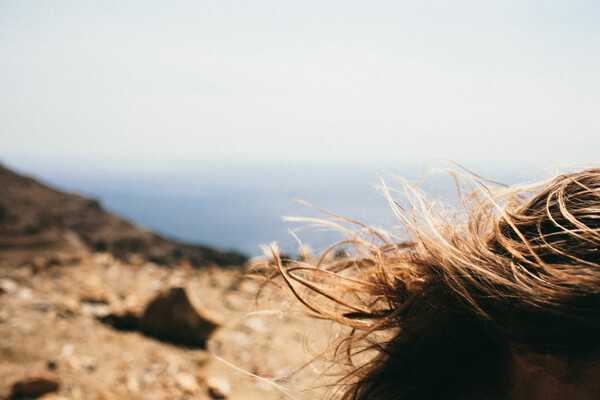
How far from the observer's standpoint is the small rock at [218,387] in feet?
9.13

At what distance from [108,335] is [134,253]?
3590 millimetres

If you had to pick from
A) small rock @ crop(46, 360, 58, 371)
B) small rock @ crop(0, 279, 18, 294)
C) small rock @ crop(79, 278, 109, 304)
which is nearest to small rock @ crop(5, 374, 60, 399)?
small rock @ crop(46, 360, 58, 371)

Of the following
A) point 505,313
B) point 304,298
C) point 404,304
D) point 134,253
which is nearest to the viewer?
point 505,313

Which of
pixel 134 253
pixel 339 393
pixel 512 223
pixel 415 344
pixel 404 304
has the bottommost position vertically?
pixel 134 253

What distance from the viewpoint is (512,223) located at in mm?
1038

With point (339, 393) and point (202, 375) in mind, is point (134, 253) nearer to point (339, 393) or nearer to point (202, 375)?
point (202, 375)

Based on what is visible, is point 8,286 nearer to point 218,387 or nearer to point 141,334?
point 141,334

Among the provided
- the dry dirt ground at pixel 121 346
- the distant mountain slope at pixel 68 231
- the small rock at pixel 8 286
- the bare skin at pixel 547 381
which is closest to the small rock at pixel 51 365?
the dry dirt ground at pixel 121 346

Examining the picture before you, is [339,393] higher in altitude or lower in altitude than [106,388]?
higher

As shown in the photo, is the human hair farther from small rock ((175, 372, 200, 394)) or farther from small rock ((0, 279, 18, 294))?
small rock ((0, 279, 18, 294))

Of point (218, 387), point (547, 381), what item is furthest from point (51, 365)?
point (547, 381)

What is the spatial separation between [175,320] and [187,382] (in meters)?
0.74

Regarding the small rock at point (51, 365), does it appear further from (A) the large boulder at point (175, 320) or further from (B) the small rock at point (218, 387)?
(B) the small rock at point (218, 387)

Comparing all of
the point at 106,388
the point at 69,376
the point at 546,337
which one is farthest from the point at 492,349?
the point at 69,376
